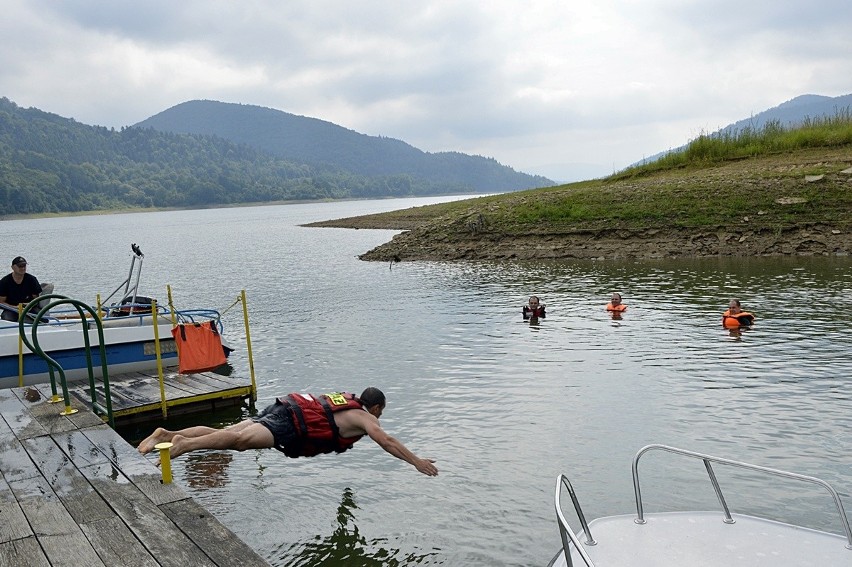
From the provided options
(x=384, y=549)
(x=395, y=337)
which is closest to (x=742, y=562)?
(x=384, y=549)

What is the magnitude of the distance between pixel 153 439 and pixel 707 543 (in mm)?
6783

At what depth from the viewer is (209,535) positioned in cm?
639

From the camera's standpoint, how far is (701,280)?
104 feet

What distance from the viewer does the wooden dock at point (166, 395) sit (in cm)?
1428

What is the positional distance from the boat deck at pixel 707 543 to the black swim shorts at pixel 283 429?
3.84 meters

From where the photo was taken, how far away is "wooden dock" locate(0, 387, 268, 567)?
239 inches

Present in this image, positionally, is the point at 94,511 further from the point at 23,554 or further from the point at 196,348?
the point at 196,348

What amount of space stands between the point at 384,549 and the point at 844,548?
526cm

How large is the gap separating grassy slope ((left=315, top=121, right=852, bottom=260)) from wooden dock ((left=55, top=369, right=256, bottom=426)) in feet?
104

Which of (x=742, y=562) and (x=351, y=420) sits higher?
(x=351, y=420)

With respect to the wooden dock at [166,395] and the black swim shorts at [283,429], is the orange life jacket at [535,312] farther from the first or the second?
the black swim shorts at [283,429]

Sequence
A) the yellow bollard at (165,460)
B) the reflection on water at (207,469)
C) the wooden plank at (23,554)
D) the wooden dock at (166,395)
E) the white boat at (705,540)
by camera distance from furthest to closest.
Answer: the wooden dock at (166,395) < the reflection on water at (207,469) < the yellow bollard at (165,460) < the white boat at (705,540) < the wooden plank at (23,554)

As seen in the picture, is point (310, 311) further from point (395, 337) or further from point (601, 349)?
point (601, 349)

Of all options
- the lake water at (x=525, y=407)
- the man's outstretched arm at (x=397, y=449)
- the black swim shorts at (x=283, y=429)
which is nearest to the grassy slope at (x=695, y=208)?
the lake water at (x=525, y=407)
